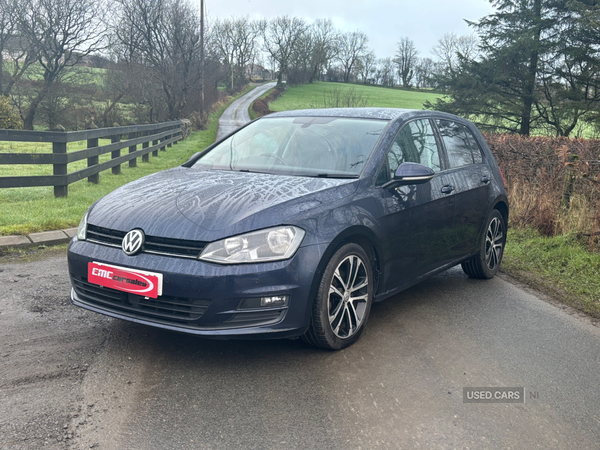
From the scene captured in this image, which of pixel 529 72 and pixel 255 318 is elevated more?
pixel 529 72

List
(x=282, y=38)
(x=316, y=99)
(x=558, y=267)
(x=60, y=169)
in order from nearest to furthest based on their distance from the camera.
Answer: (x=558, y=267) < (x=60, y=169) < (x=316, y=99) < (x=282, y=38)

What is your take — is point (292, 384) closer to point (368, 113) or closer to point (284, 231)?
point (284, 231)

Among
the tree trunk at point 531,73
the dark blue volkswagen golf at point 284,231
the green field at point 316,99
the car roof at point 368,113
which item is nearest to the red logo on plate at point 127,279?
the dark blue volkswagen golf at point 284,231

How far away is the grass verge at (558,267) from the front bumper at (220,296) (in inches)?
123

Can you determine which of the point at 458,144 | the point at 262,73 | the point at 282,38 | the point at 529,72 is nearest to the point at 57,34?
the point at 529,72

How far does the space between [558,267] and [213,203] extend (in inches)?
183

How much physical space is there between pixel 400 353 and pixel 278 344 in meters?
0.83

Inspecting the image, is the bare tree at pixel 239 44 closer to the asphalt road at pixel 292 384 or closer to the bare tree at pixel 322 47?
the bare tree at pixel 322 47

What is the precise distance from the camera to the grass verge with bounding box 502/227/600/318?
222 inches

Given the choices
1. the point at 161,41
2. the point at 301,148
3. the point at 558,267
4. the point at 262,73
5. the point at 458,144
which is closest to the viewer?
the point at 301,148

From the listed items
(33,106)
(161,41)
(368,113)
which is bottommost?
(368,113)

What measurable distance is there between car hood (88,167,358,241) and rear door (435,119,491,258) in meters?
1.59

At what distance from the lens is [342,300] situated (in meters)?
3.82

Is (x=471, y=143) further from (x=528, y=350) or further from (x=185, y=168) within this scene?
(x=185, y=168)
